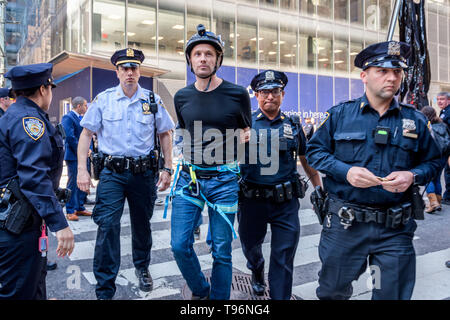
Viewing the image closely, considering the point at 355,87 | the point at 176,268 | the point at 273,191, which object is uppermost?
the point at 355,87

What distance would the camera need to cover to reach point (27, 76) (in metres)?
2.71

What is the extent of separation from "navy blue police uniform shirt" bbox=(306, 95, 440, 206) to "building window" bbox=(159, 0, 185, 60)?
16.5 metres

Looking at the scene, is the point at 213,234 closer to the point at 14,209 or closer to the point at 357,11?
the point at 14,209

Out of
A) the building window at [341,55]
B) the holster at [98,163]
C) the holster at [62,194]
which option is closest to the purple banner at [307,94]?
the building window at [341,55]

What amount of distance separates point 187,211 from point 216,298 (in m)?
0.73

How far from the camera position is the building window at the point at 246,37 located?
68.6ft

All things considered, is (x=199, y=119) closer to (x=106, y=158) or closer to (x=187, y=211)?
Result: (x=187, y=211)

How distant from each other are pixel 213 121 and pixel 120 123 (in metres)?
1.17

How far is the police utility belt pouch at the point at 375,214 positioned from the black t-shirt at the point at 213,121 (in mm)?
1060

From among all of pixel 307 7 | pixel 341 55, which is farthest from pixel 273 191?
pixel 341 55

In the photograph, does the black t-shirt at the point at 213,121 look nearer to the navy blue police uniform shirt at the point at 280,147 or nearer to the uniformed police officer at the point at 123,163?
the navy blue police uniform shirt at the point at 280,147

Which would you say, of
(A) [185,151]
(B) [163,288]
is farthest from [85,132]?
(B) [163,288]

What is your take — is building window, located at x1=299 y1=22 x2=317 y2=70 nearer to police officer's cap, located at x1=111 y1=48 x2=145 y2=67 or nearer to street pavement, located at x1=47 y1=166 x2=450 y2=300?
street pavement, located at x1=47 y1=166 x2=450 y2=300

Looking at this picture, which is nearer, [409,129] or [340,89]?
[409,129]
